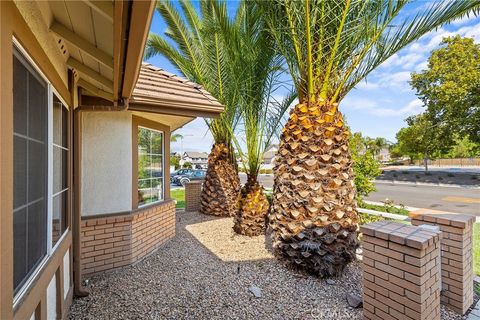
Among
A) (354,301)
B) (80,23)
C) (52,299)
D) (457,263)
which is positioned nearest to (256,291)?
(354,301)

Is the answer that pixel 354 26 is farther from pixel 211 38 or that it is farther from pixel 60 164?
pixel 60 164

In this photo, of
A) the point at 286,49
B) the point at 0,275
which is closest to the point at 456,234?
the point at 286,49

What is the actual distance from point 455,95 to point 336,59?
25.0 meters

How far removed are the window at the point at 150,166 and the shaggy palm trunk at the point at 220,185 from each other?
3.24 metres

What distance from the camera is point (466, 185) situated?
22.5 meters

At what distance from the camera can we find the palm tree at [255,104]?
6.53 m

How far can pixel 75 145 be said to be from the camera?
12.7ft

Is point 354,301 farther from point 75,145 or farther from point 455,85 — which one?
point 455,85

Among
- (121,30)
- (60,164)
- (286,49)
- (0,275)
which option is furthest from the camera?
(286,49)

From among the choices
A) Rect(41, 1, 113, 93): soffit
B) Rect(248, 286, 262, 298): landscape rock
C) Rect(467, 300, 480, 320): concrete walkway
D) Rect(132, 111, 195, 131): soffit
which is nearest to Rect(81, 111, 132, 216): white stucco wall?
Rect(132, 111, 195, 131): soffit

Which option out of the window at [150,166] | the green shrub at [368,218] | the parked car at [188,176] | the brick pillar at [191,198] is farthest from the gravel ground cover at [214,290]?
the parked car at [188,176]

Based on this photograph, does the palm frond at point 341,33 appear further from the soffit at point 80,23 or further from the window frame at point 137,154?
the soffit at point 80,23

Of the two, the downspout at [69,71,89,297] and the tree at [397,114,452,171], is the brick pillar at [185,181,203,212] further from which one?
the tree at [397,114,452,171]

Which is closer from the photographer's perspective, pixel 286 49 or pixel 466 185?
pixel 286 49
